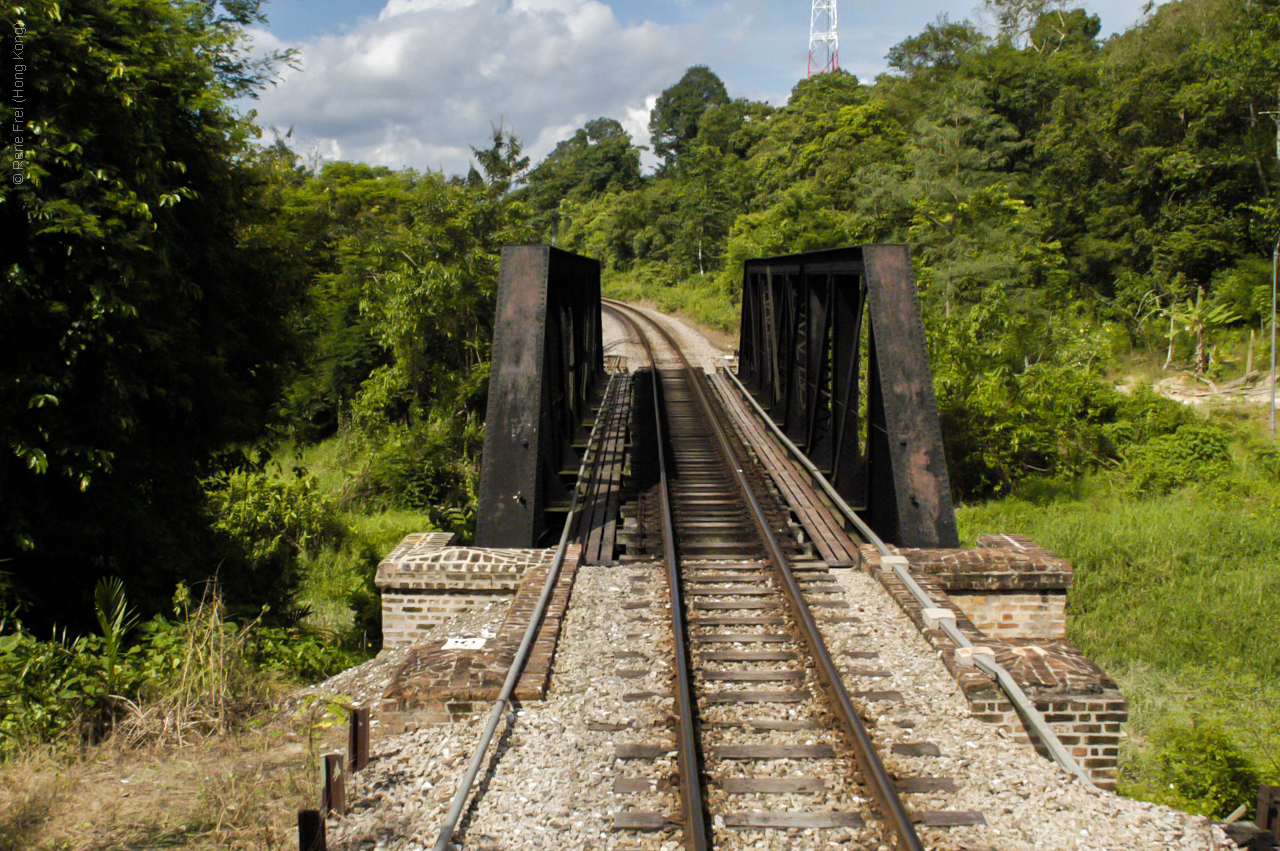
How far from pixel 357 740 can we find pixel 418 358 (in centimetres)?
1577

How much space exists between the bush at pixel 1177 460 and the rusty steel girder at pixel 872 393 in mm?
7484

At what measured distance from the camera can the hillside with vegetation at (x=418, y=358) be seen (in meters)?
6.63

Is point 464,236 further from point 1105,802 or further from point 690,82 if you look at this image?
point 690,82

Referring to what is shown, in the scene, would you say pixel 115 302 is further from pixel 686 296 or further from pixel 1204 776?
pixel 686 296

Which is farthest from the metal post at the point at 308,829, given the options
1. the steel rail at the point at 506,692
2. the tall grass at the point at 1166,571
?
the tall grass at the point at 1166,571

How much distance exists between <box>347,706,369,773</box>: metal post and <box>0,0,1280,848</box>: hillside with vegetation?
6.28 ft

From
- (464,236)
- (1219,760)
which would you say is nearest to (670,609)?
(1219,760)

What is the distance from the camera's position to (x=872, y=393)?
8.91 metres

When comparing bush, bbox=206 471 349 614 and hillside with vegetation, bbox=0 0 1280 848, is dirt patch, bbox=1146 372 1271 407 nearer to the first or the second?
hillside with vegetation, bbox=0 0 1280 848

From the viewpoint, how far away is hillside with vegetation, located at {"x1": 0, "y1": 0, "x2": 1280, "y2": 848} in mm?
6633

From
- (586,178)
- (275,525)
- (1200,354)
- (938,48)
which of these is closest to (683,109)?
(586,178)

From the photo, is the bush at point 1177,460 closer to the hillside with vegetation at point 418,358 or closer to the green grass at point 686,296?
the hillside with vegetation at point 418,358

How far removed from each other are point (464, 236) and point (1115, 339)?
1894 cm

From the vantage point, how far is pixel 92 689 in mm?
5641
